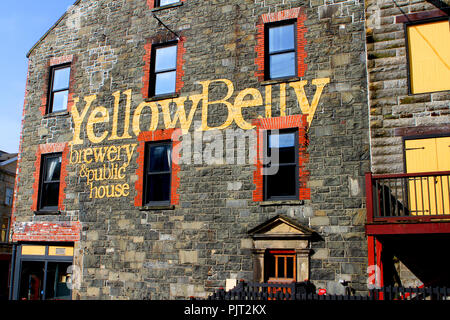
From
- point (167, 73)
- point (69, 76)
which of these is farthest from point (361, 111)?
point (69, 76)

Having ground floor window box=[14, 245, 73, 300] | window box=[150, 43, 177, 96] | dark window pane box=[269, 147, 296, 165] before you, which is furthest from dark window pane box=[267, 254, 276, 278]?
ground floor window box=[14, 245, 73, 300]

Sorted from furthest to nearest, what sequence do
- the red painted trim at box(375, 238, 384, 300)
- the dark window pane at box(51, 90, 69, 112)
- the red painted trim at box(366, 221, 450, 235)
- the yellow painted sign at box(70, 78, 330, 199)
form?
the dark window pane at box(51, 90, 69, 112) → the yellow painted sign at box(70, 78, 330, 199) → the red painted trim at box(375, 238, 384, 300) → the red painted trim at box(366, 221, 450, 235)

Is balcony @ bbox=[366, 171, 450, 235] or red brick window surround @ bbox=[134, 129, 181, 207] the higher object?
red brick window surround @ bbox=[134, 129, 181, 207]

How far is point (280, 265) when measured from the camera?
1050cm

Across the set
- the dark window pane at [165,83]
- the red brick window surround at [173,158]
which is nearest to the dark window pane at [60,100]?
the dark window pane at [165,83]

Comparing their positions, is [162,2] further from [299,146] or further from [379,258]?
[379,258]

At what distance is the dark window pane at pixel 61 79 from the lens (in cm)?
1473

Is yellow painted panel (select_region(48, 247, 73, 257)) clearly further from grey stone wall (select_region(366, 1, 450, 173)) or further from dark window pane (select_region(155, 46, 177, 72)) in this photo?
grey stone wall (select_region(366, 1, 450, 173))

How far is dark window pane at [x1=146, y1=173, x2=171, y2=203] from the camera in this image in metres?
12.2

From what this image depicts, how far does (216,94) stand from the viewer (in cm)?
1187

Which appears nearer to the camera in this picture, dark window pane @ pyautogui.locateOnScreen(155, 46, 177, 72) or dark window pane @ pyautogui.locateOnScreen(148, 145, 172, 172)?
dark window pane @ pyautogui.locateOnScreen(148, 145, 172, 172)

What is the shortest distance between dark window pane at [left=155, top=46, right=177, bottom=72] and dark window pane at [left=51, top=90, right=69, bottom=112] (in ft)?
12.1
